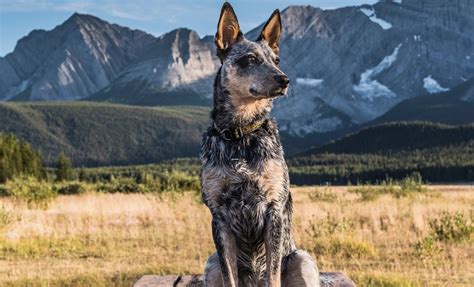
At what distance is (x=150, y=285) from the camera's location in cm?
802

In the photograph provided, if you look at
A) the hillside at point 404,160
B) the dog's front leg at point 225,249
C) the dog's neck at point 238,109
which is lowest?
the hillside at point 404,160

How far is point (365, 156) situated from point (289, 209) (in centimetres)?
17519

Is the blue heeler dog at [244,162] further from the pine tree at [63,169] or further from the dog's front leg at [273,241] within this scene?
the pine tree at [63,169]

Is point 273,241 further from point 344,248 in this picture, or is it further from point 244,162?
point 344,248

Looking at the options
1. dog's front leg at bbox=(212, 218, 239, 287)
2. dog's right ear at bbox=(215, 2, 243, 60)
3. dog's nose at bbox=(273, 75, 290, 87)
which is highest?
dog's right ear at bbox=(215, 2, 243, 60)

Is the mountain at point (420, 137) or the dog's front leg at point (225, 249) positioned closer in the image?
the dog's front leg at point (225, 249)

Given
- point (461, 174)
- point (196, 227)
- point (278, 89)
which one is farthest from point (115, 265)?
point (461, 174)

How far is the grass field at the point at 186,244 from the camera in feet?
34.8

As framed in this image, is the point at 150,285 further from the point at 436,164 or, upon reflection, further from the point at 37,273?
the point at 436,164

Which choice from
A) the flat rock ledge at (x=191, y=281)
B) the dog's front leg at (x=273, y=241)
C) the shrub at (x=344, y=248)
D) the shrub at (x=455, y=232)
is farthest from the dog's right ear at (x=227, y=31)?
the shrub at (x=455, y=232)

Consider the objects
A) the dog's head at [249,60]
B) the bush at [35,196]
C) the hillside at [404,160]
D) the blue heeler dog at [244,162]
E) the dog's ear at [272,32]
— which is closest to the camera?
the dog's head at [249,60]

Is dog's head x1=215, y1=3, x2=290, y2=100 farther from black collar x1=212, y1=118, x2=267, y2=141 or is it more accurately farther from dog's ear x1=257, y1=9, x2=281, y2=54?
black collar x1=212, y1=118, x2=267, y2=141

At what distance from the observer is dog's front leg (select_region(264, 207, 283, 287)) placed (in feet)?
18.7

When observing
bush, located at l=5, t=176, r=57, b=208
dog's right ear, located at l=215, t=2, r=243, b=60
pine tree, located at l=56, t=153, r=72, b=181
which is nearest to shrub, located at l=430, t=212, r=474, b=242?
dog's right ear, located at l=215, t=2, r=243, b=60
